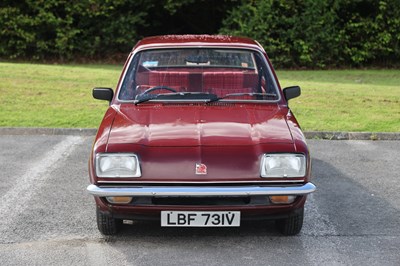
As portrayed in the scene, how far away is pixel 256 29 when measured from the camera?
2108cm

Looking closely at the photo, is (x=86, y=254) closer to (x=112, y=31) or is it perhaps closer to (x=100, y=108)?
(x=100, y=108)

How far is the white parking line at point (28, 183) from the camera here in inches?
239

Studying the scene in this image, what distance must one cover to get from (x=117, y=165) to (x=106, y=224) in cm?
60

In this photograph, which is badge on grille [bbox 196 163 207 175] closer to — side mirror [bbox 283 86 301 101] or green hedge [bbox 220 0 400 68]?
side mirror [bbox 283 86 301 101]

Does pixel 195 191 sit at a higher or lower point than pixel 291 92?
lower

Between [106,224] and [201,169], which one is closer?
[201,169]

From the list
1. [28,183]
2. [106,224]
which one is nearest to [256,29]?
[28,183]

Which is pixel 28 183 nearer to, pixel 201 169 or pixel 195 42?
pixel 195 42

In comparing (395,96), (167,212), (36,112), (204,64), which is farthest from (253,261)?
(395,96)

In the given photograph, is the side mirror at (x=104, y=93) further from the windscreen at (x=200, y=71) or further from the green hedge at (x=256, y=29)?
the green hedge at (x=256, y=29)

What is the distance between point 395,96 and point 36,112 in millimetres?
7207

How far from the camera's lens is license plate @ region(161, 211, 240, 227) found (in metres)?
4.96

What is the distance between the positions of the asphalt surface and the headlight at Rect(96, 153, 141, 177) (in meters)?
0.59

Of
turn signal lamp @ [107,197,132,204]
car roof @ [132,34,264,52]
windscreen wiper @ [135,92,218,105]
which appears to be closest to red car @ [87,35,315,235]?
turn signal lamp @ [107,197,132,204]
